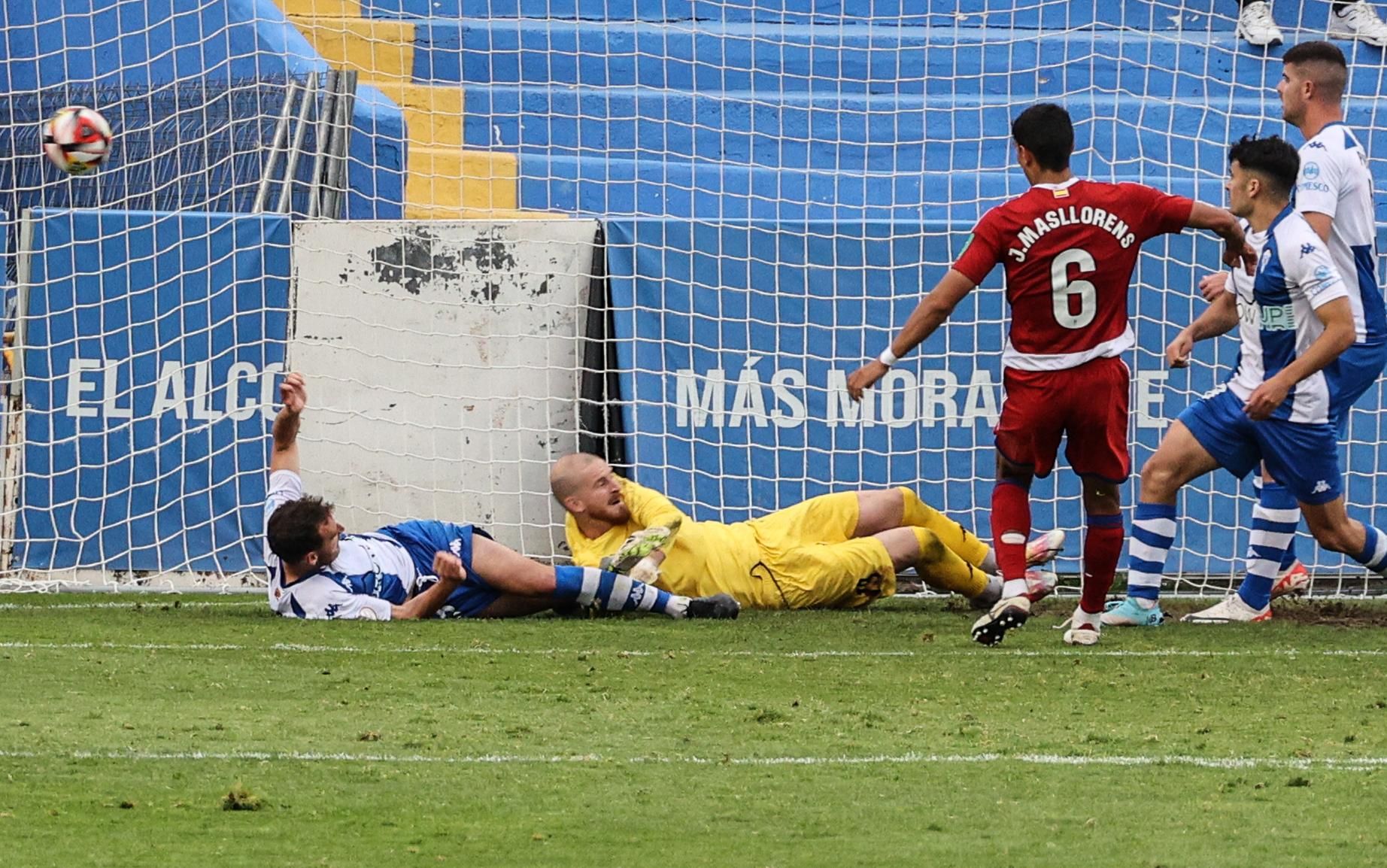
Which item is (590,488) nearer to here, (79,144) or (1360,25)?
(79,144)

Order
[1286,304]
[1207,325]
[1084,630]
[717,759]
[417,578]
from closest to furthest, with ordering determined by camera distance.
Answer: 1. [717,759]
2. [1084,630]
3. [1286,304]
4. [1207,325]
5. [417,578]

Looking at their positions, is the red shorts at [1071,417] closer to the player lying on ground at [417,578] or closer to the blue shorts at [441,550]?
the player lying on ground at [417,578]

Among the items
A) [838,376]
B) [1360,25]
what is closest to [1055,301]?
[838,376]

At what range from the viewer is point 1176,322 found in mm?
8805

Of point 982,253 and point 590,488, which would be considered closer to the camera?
point 982,253

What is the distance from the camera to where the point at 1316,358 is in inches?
237

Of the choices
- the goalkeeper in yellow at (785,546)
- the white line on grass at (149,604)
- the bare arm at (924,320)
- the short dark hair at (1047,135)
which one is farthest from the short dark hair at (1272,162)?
the white line on grass at (149,604)

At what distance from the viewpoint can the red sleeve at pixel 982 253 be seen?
6.01m

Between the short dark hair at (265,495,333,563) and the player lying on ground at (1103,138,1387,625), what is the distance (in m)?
2.75

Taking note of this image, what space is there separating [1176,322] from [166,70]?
5.76 metres

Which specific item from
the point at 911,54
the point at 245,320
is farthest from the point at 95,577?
the point at 911,54

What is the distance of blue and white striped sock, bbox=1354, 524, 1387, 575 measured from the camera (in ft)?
22.5

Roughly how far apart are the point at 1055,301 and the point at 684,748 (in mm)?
2329

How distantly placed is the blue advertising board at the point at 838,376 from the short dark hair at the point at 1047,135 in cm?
276
